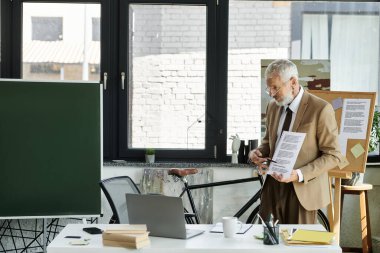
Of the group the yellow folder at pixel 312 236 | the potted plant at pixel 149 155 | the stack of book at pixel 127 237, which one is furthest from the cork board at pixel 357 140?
the stack of book at pixel 127 237

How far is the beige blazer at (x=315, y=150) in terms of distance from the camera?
4023 millimetres

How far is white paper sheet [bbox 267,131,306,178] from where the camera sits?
4.07m

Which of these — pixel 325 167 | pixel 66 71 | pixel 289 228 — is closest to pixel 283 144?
pixel 325 167

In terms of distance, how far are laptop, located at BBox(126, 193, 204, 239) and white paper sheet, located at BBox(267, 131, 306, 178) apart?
30.8 inches

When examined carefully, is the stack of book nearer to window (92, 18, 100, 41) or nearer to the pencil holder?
the pencil holder

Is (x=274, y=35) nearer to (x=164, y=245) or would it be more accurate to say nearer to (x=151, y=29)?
(x=151, y=29)

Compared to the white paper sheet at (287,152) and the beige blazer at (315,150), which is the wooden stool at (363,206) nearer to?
the beige blazer at (315,150)

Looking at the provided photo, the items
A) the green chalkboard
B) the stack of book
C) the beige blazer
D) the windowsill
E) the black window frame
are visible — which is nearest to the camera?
the stack of book

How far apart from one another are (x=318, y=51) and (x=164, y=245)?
3288 millimetres

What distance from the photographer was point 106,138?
6070 mm

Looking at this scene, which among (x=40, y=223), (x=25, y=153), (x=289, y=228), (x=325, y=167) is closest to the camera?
(x=289, y=228)

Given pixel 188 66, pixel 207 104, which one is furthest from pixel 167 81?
pixel 207 104

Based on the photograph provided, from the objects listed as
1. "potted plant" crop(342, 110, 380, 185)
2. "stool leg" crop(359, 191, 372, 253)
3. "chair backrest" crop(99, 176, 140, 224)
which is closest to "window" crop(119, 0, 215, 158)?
"potted plant" crop(342, 110, 380, 185)

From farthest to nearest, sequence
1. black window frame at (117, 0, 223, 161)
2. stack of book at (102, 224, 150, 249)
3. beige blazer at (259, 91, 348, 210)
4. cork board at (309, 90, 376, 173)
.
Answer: black window frame at (117, 0, 223, 161) → cork board at (309, 90, 376, 173) → beige blazer at (259, 91, 348, 210) → stack of book at (102, 224, 150, 249)
